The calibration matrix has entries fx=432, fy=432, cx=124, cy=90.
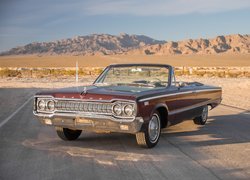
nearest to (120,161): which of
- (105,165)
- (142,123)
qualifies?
(105,165)

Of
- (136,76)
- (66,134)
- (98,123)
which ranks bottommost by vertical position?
(66,134)

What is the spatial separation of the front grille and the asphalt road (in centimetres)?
68

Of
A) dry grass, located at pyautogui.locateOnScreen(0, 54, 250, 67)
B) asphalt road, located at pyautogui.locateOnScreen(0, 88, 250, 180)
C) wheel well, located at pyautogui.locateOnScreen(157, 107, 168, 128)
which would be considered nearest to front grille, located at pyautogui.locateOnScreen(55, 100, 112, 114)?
asphalt road, located at pyautogui.locateOnScreen(0, 88, 250, 180)

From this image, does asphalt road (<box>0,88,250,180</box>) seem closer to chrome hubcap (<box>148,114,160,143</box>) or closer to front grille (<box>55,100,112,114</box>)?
chrome hubcap (<box>148,114,160,143</box>)

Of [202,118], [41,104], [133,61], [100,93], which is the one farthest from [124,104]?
[133,61]

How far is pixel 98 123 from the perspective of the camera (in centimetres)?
710

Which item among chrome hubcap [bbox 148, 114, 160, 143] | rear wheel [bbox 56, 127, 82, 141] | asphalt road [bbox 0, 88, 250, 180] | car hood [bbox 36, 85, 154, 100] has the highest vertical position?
car hood [bbox 36, 85, 154, 100]

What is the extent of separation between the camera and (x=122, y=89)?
7699 mm

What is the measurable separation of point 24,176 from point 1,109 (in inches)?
352

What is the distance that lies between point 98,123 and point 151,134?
3.31ft

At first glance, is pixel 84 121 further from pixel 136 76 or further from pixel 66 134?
pixel 136 76

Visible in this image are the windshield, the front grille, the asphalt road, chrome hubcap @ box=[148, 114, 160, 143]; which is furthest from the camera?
the windshield

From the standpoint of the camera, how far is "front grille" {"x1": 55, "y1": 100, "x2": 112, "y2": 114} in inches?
279

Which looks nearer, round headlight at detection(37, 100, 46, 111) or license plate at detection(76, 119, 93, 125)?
license plate at detection(76, 119, 93, 125)
